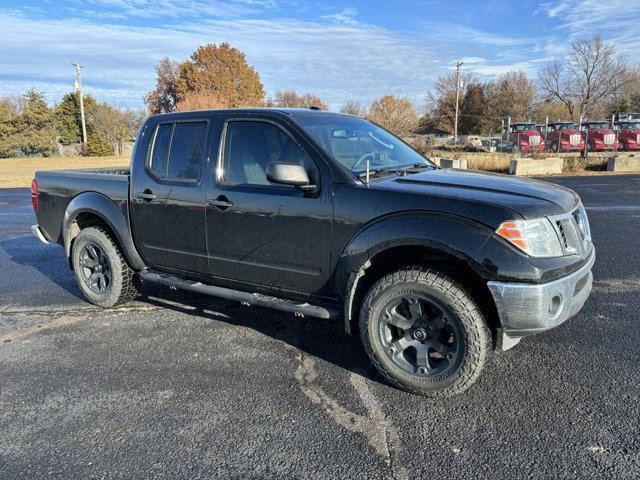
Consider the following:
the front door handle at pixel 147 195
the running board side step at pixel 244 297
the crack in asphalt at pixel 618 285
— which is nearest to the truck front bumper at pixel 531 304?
the running board side step at pixel 244 297

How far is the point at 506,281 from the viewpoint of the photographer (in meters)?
2.96

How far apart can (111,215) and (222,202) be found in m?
1.50

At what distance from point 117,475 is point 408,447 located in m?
1.56

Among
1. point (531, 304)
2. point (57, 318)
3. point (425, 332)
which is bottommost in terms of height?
point (57, 318)

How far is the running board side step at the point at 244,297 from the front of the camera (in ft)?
11.8

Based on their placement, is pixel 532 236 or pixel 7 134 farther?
pixel 7 134

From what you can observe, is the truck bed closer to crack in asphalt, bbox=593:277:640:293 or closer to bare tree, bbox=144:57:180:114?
crack in asphalt, bbox=593:277:640:293

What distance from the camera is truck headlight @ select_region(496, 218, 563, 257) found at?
294 centimetres

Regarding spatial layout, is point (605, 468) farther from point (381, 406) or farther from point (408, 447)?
point (381, 406)

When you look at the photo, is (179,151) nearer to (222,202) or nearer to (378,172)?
(222,202)

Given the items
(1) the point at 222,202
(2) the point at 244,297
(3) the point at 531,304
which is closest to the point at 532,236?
(3) the point at 531,304

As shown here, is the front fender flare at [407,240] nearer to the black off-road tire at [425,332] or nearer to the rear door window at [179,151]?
the black off-road tire at [425,332]

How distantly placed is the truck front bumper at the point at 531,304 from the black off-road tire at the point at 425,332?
6.7 inches

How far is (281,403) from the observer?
325 centimetres
